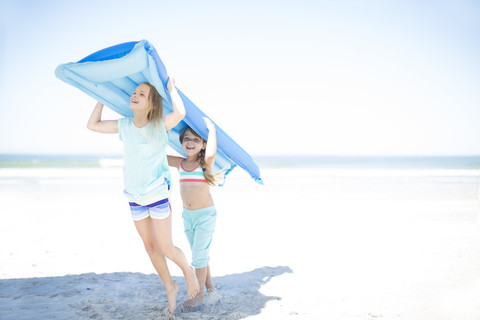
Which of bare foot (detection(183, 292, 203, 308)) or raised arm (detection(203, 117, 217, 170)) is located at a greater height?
raised arm (detection(203, 117, 217, 170))

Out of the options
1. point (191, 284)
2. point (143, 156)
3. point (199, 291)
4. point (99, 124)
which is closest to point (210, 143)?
point (143, 156)

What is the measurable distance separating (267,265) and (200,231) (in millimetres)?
1726

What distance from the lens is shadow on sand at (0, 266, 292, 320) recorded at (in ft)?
10.9

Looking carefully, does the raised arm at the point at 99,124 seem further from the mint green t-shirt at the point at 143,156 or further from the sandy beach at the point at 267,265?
the sandy beach at the point at 267,265

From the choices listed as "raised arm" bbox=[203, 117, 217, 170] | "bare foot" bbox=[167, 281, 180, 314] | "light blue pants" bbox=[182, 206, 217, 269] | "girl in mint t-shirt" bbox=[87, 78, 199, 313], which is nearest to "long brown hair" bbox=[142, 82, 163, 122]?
"girl in mint t-shirt" bbox=[87, 78, 199, 313]

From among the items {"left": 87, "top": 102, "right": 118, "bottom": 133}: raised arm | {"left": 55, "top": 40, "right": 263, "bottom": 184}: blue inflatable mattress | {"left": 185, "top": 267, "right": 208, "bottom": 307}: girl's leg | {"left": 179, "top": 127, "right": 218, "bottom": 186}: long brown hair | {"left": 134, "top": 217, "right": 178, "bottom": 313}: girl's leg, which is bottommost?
{"left": 185, "top": 267, "right": 208, "bottom": 307}: girl's leg

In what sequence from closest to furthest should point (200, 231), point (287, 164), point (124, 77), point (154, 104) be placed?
point (154, 104)
point (124, 77)
point (200, 231)
point (287, 164)

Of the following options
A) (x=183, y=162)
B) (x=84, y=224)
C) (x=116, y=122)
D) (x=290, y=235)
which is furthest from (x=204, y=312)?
(x=84, y=224)

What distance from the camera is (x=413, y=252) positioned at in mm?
5547

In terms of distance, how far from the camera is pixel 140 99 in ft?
10.4

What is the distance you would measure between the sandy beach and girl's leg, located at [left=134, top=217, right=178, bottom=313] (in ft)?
0.53

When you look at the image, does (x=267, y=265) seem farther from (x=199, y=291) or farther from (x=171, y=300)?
(x=171, y=300)

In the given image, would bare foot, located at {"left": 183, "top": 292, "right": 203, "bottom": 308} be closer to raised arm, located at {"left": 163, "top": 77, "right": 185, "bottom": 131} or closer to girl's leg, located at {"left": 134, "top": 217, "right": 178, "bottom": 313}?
girl's leg, located at {"left": 134, "top": 217, "right": 178, "bottom": 313}

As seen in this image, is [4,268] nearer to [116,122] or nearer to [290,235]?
[116,122]
